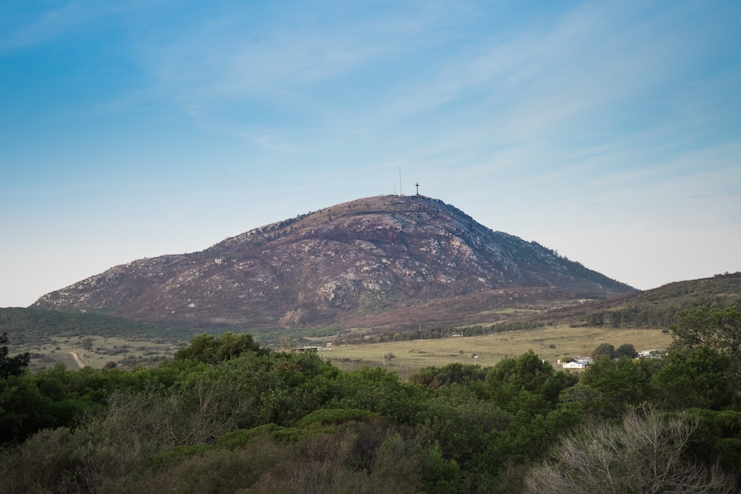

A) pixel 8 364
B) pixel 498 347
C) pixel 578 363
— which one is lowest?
pixel 578 363

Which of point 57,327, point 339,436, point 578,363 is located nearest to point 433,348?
point 578,363

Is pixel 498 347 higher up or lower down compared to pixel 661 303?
lower down

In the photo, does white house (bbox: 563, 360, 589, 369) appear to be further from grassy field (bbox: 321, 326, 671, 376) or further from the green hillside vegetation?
the green hillside vegetation

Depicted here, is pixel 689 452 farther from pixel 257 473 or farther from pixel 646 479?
pixel 257 473

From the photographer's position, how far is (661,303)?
10250 centimetres

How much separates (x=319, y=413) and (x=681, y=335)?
23.6 metres

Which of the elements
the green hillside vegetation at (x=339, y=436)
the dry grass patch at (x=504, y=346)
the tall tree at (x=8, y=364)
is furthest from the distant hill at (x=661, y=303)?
the tall tree at (x=8, y=364)

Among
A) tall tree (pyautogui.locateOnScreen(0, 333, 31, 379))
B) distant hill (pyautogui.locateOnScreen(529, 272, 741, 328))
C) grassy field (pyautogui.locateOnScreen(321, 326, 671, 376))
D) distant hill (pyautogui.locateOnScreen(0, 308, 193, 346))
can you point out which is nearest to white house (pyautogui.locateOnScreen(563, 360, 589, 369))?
grassy field (pyautogui.locateOnScreen(321, 326, 671, 376))

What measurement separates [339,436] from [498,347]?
7850 cm

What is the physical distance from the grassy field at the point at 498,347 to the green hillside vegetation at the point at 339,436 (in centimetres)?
3940

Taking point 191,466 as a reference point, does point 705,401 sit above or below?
below

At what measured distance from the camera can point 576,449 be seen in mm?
16344

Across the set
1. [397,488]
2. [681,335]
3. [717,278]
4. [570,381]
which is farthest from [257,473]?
[717,278]

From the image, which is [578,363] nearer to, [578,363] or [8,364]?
[578,363]
